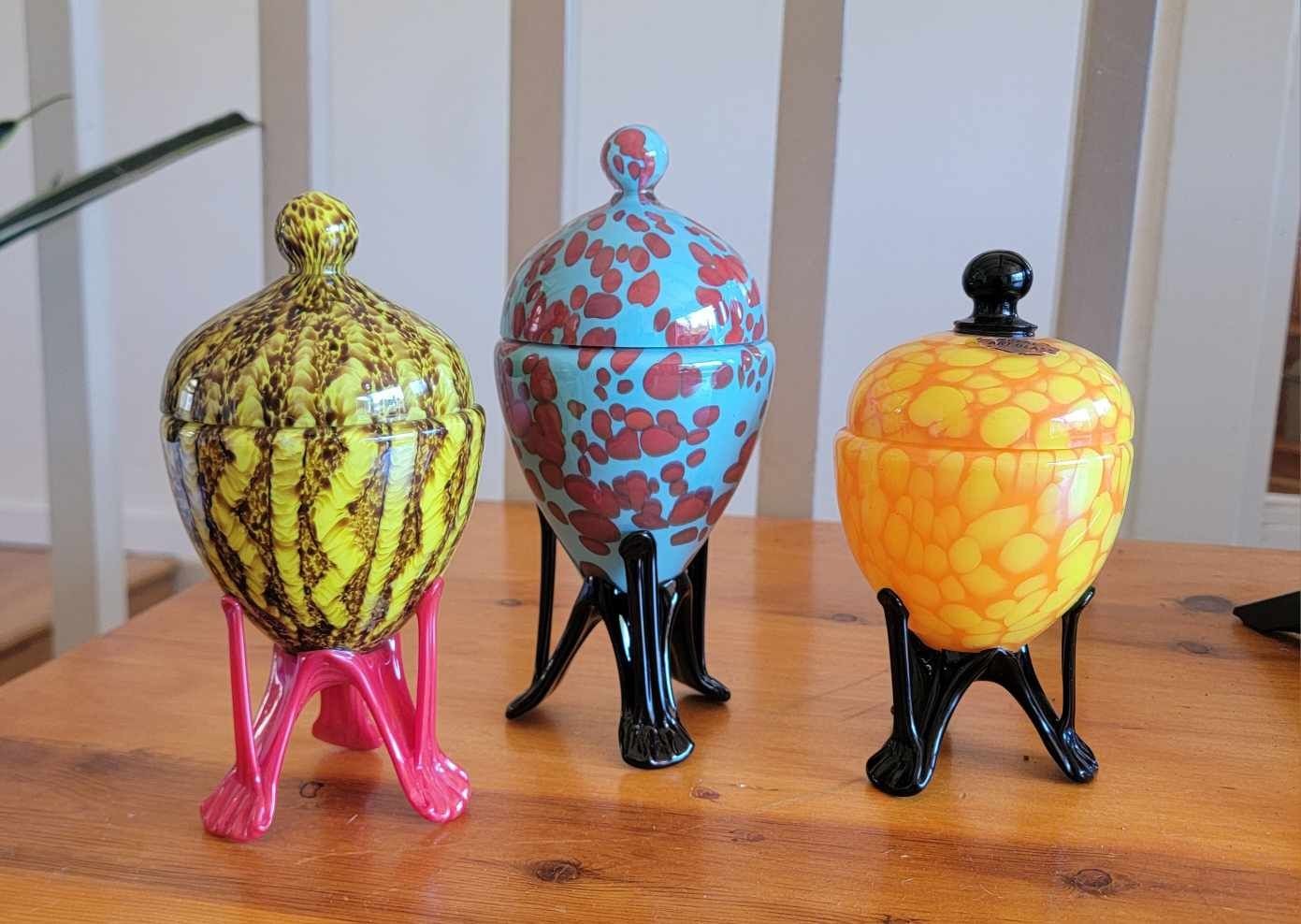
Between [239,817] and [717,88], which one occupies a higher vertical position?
[717,88]

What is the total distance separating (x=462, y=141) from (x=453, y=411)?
1285 mm

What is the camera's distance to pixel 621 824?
18.7 inches

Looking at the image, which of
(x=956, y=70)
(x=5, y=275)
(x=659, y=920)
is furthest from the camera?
(x=5, y=275)

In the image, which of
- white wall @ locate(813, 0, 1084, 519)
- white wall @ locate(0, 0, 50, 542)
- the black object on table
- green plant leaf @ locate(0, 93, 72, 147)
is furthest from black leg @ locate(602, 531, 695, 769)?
white wall @ locate(0, 0, 50, 542)

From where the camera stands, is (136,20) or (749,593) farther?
(136,20)

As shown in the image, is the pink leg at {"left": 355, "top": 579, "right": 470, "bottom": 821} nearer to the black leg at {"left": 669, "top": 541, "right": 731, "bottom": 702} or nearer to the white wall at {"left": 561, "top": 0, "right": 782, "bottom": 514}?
the black leg at {"left": 669, "top": 541, "right": 731, "bottom": 702}

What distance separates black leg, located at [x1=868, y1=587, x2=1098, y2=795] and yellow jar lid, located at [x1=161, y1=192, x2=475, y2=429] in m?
0.23

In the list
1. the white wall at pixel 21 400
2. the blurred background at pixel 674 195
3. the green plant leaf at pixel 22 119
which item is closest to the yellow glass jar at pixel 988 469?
the blurred background at pixel 674 195

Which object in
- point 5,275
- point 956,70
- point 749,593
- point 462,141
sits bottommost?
point 749,593

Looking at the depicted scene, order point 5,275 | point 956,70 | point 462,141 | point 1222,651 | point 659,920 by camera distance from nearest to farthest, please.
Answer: point 659,920 < point 1222,651 < point 956,70 < point 462,141 < point 5,275

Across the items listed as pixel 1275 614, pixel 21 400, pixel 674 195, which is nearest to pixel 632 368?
pixel 1275 614

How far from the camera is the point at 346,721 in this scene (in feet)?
1.76

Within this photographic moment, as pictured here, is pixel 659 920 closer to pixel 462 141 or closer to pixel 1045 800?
pixel 1045 800

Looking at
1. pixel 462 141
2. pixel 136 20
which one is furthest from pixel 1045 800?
pixel 136 20
